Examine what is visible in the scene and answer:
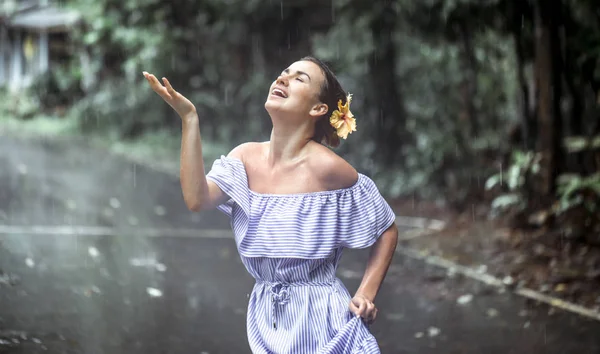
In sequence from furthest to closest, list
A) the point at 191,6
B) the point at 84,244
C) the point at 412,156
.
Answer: the point at 191,6
the point at 412,156
the point at 84,244

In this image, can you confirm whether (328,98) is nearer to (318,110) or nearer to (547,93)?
(318,110)

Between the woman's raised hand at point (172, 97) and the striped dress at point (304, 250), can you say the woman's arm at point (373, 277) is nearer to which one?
the striped dress at point (304, 250)

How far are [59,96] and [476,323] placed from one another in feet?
91.8

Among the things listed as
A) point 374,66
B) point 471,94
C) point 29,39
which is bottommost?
point 29,39

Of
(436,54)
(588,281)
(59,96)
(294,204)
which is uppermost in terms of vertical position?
(294,204)

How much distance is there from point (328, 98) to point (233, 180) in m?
0.43

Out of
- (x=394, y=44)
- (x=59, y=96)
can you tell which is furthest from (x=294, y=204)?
(x=59, y=96)

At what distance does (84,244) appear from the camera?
27.6 ft

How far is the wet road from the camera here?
525 cm

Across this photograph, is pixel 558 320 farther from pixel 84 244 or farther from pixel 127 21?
pixel 127 21

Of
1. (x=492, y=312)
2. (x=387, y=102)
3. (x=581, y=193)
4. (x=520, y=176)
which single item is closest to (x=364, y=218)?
(x=492, y=312)

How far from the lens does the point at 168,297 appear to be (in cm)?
639

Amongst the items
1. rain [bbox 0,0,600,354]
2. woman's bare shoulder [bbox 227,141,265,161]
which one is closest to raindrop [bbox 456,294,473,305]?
rain [bbox 0,0,600,354]

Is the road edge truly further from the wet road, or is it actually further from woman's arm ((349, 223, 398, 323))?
woman's arm ((349, 223, 398, 323))
